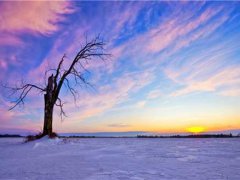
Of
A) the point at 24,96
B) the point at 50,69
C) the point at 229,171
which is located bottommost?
the point at 229,171

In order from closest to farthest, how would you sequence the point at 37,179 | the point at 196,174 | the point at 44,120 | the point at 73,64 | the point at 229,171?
1. the point at 37,179
2. the point at 196,174
3. the point at 229,171
4. the point at 44,120
5. the point at 73,64

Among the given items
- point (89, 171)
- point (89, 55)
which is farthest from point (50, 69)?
point (89, 171)

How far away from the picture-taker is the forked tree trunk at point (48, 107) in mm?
18578

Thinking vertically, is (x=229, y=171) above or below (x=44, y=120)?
below

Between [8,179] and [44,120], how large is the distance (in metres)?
14.2

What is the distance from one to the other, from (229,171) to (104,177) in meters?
2.86

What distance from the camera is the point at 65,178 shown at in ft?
17.0

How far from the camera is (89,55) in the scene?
2070 cm

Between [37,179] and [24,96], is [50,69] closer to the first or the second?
[24,96]

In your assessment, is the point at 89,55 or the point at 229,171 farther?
the point at 89,55

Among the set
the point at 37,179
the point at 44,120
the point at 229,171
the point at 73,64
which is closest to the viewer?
the point at 37,179

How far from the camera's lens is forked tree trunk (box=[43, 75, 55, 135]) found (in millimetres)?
18578

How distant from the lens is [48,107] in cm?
1919

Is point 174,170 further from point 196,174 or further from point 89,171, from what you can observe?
point 89,171
